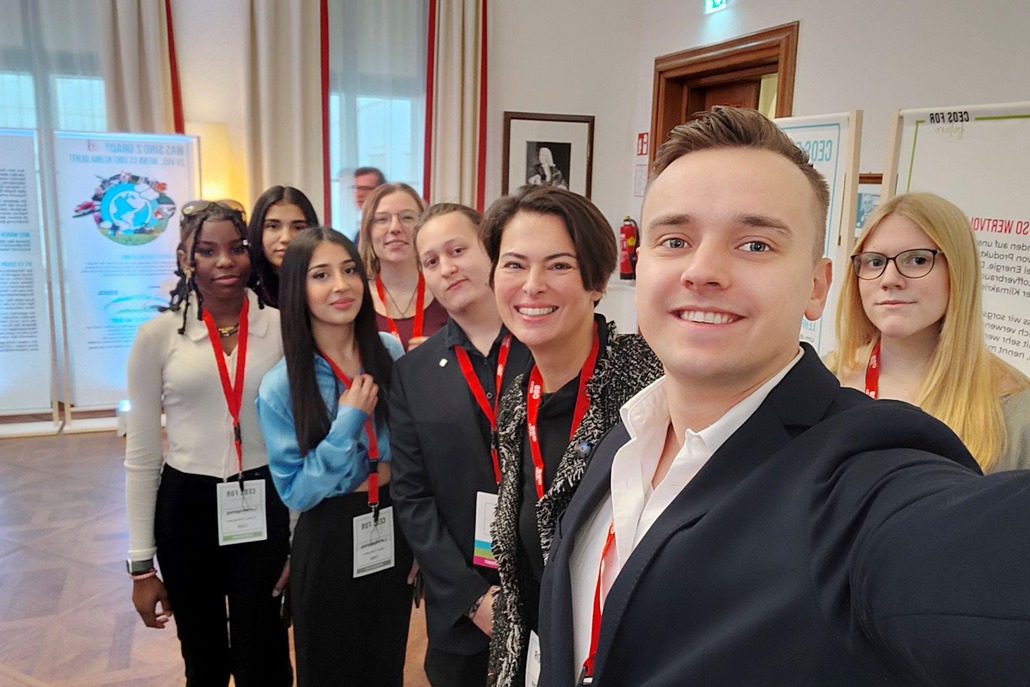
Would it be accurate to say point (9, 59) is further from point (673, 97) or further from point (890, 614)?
point (890, 614)

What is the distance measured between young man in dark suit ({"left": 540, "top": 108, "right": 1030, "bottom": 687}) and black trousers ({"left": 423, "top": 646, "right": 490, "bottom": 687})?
34.1 inches

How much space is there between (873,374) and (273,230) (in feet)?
6.79

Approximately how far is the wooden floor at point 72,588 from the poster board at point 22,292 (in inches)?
23.7

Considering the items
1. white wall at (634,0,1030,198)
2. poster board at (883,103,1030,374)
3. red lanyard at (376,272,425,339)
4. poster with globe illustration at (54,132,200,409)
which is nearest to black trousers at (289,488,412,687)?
red lanyard at (376,272,425,339)

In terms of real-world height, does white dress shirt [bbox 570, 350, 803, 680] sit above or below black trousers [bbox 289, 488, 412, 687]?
above

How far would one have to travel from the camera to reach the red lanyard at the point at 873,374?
6.44ft

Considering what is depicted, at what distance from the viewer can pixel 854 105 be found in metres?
4.06

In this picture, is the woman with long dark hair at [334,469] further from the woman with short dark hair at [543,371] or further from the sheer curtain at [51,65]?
the sheer curtain at [51,65]

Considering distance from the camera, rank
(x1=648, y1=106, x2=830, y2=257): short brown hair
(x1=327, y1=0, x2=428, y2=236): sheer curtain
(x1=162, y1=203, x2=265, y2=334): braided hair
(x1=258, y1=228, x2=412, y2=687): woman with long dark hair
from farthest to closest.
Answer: (x1=327, y1=0, x2=428, y2=236): sheer curtain < (x1=162, y1=203, x2=265, y2=334): braided hair < (x1=258, y1=228, x2=412, y2=687): woman with long dark hair < (x1=648, y1=106, x2=830, y2=257): short brown hair

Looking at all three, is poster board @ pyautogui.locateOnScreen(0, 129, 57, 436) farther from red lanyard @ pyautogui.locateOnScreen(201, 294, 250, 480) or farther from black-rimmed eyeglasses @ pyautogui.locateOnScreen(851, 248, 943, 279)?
black-rimmed eyeglasses @ pyautogui.locateOnScreen(851, 248, 943, 279)

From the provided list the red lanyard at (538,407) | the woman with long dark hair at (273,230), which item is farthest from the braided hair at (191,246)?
the red lanyard at (538,407)

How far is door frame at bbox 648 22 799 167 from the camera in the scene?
4.51 metres

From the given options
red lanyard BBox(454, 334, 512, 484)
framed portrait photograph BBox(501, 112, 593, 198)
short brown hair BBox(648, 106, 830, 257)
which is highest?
framed portrait photograph BBox(501, 112, 593, 198)

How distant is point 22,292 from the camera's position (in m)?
5.17
